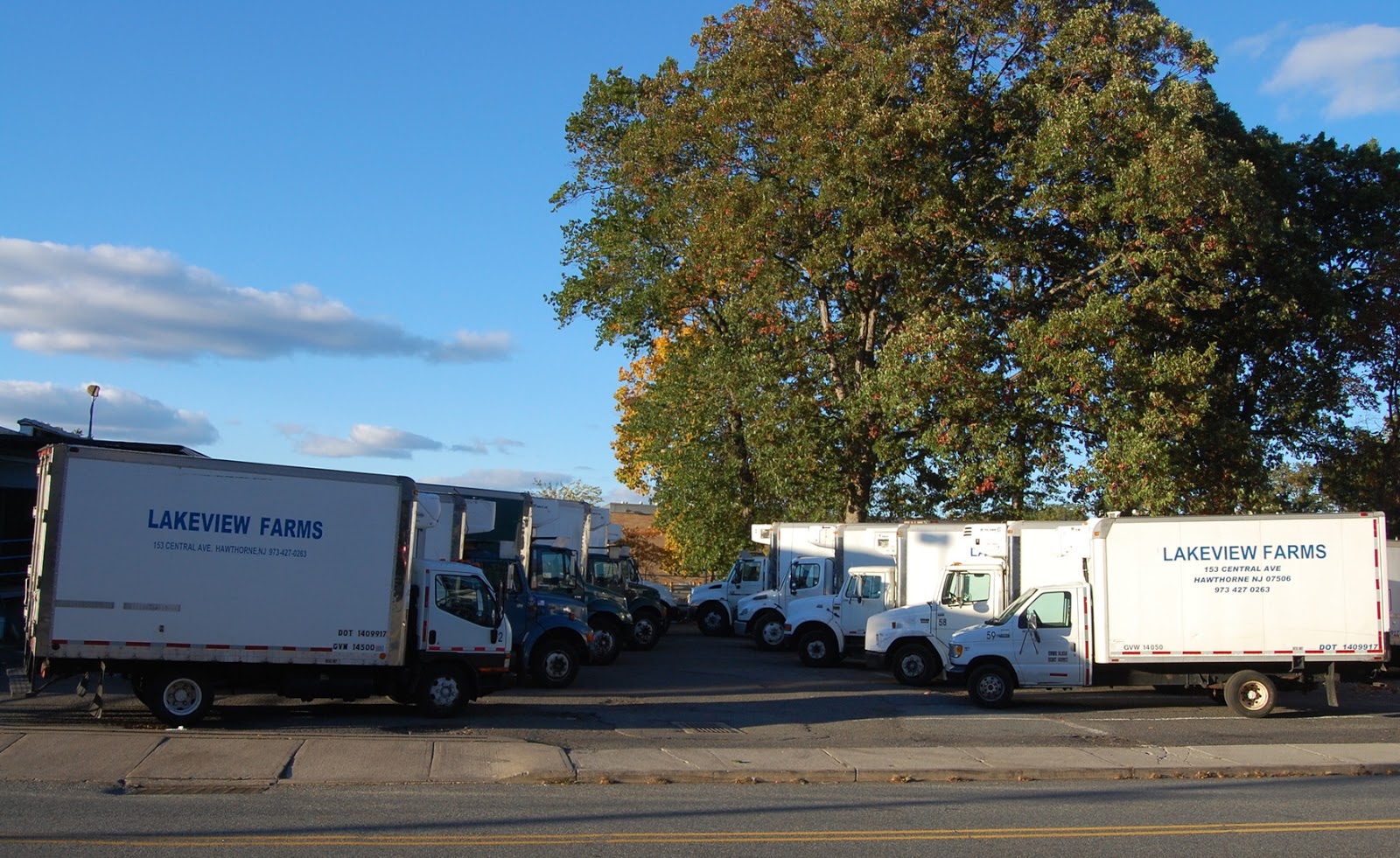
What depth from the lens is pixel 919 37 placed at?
86.9 ft

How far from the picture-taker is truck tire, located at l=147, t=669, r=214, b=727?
14.3m

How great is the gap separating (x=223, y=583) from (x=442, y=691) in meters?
3.11

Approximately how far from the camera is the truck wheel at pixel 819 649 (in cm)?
2534

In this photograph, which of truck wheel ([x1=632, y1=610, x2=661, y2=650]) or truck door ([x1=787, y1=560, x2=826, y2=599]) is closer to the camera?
truck wheel ([x1=632, y1=610, x2=661, y2=650])

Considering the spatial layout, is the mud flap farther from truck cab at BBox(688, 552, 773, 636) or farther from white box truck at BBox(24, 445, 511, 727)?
truck cab at BBox(688, 552, 773, 636)

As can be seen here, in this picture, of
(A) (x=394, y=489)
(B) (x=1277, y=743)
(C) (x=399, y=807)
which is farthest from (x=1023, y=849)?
(A) (x=394, y=489)

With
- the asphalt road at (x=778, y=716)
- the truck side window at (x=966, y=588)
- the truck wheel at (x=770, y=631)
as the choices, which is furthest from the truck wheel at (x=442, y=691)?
the truck wheel at (x=770, y=631)

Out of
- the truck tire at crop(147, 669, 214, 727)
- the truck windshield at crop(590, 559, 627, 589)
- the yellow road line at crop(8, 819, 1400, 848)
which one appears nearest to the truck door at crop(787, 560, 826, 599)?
the truck windshield at crop(590, 559, 627, 589)

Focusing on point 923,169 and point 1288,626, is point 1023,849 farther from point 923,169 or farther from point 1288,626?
point 923,169

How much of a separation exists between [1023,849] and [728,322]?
23.5 m

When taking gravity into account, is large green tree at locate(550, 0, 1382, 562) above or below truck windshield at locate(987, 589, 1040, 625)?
above

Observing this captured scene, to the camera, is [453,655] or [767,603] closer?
[453,655]

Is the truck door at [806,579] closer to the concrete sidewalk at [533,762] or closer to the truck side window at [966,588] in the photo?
the truck side window at [966,588]

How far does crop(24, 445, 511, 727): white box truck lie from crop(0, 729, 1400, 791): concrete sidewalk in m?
0.95
